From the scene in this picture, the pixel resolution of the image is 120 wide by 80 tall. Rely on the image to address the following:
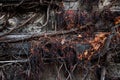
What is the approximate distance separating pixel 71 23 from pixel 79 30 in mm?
192

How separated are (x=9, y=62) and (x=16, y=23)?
0.76 metres

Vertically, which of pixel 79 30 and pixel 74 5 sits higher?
pixel 74 5

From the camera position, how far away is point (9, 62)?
4.45 meters

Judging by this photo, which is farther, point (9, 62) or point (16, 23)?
point (16, 23)

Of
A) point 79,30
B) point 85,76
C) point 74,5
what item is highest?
point 74,5

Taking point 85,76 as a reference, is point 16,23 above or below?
above

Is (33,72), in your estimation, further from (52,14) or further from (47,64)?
(52,14)

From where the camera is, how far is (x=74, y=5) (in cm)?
488

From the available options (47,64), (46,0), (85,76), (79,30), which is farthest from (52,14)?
(85,76)

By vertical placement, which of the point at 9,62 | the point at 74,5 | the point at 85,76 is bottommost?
the point at 85,76

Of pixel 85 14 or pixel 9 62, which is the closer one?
pixel 9 62

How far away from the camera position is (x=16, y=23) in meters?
4.79

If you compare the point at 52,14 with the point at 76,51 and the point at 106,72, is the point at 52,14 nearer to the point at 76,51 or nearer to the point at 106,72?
the point at 76,51

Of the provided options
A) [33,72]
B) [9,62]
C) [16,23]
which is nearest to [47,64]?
[33,72]
